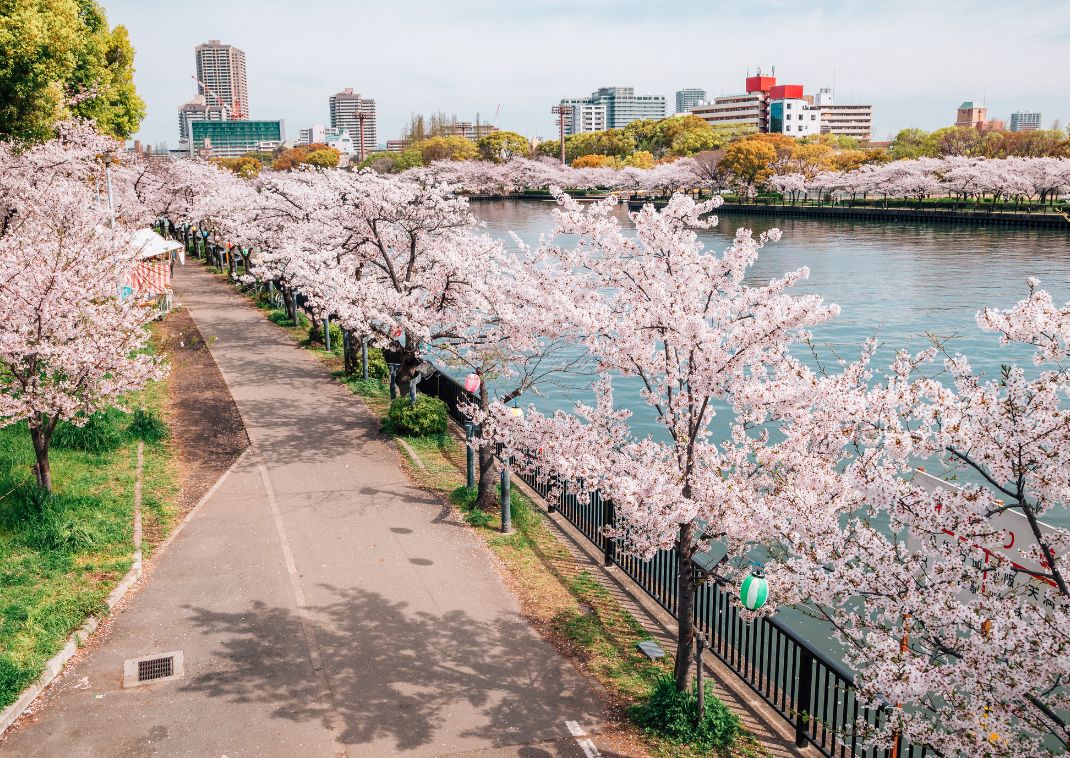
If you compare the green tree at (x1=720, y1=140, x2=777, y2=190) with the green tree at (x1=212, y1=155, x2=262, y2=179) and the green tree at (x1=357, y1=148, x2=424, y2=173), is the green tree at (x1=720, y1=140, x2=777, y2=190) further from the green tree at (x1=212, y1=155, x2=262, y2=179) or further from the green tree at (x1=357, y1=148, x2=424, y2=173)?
the green tree at (x1=357, y1=148, x2=424, y2=173)

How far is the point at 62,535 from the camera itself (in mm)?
13172

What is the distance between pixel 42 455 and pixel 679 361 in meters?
11.4

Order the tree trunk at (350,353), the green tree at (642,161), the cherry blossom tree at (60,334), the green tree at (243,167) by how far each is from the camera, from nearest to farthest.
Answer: the cherry blossom tree at (60,334), the tree trunk at (350,353), the green tree at (243,167), the green tree at (642,161)

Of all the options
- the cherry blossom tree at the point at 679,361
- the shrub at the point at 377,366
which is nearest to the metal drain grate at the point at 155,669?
the cherry blossom tree at the point at 679,361

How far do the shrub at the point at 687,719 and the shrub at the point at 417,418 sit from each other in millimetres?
10987

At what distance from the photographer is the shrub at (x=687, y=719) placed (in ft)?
30.3

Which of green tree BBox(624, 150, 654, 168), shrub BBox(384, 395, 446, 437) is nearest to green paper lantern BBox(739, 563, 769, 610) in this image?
shrub BBox(384, 395, 446, 437)

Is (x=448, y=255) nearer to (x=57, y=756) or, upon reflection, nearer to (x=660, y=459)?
(x=660, y=459)

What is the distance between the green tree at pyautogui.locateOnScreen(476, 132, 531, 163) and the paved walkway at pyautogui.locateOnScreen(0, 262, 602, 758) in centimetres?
15705

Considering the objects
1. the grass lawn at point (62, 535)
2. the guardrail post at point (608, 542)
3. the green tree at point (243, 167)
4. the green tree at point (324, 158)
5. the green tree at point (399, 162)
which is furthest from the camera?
the green tree at point (399, 162)

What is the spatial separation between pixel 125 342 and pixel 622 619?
10.1 meters

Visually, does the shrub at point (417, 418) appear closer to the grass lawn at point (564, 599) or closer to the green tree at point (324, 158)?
the grass lawn at point (564, 599)

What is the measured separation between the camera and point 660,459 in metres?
9.94

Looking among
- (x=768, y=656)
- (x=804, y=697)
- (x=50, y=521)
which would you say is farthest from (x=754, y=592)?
(x=50, y=521)
